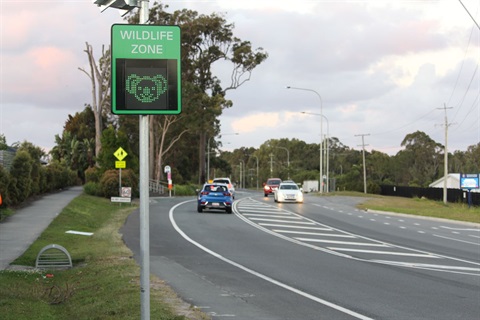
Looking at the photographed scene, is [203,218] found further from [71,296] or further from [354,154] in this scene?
[354,154]

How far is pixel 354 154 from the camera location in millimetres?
148125

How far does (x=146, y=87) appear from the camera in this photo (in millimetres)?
6160

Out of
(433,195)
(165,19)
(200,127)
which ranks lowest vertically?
(433,195)

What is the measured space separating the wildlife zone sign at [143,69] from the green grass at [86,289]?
3.32m

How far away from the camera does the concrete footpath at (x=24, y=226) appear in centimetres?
1600

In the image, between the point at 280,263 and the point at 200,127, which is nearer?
the point at 280,263

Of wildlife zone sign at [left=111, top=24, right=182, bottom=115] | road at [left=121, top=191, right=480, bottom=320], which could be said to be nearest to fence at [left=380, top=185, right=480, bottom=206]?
road at [left=121, top=191, right=480, bottom=320]

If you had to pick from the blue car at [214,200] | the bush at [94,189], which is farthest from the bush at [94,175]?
the blue car at [214,200]

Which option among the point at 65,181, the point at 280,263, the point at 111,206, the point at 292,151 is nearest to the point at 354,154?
the point at 292,151

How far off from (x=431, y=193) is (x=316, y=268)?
6125 cm

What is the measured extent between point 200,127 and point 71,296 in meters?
51.4

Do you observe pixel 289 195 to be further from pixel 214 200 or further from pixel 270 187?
pixel 270 187

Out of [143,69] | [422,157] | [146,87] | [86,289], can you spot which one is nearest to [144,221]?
[146,87]

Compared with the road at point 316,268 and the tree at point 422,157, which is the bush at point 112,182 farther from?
the tree at point 422,157
